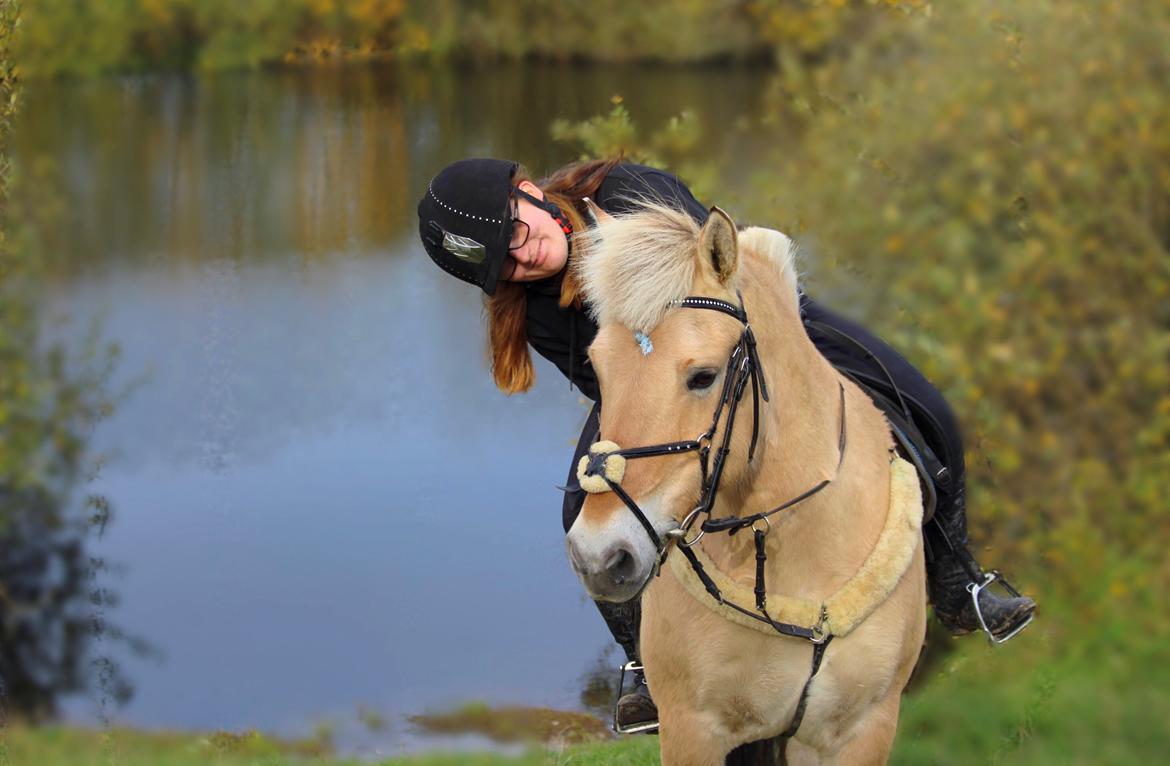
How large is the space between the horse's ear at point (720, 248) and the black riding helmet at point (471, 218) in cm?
85

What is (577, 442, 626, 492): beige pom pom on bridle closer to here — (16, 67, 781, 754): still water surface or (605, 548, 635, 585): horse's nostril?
(605, 548, 635, 585): horse's nostril

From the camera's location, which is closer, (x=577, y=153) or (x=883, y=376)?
(x=883, y=376)

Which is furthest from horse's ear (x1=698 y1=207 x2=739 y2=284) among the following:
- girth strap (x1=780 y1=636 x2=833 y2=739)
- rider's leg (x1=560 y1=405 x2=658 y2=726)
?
rider's leg (x1=560 y1=405 x2=658 y2=726)

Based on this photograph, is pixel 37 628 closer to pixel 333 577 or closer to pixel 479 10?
pixel 333 577

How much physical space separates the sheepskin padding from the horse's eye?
767 mm

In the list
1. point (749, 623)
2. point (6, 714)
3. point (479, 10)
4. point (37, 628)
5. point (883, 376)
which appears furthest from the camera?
point (479, 10)

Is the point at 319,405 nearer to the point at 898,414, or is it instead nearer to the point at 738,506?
the point at 898,414

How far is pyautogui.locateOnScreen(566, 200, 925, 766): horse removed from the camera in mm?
2908

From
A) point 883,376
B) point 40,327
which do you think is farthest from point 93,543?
point 883,376

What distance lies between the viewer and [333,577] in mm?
11695

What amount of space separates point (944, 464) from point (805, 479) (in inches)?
47.8

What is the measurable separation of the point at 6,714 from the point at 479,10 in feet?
29.8

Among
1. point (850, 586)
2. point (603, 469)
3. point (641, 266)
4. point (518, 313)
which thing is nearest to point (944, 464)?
point (850, 586)

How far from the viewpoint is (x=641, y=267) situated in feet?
9.96
